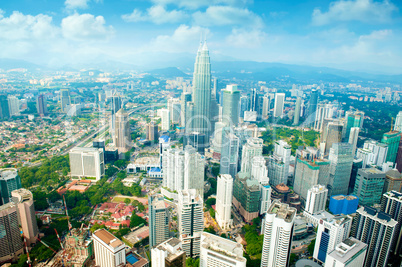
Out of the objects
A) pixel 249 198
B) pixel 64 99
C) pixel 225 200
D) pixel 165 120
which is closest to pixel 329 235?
pixel 249 198

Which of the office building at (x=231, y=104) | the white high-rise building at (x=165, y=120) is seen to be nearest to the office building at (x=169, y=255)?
the office building at (x=231, y=104)

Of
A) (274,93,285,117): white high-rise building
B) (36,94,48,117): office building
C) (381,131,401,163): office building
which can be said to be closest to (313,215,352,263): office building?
(381,131,401,163): office building

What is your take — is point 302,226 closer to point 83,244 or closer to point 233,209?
point 233,209

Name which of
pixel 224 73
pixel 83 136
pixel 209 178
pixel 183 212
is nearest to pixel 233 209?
pixel 209 178

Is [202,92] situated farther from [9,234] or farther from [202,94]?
[9,234]

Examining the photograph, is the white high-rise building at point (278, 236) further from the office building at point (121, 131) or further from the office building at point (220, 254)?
the office building at point (121, 131)

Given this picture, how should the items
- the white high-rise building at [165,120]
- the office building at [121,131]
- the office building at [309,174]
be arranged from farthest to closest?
the white high-rise building at [165,120] < the office building at [121,131] < the office building at [309,174]
